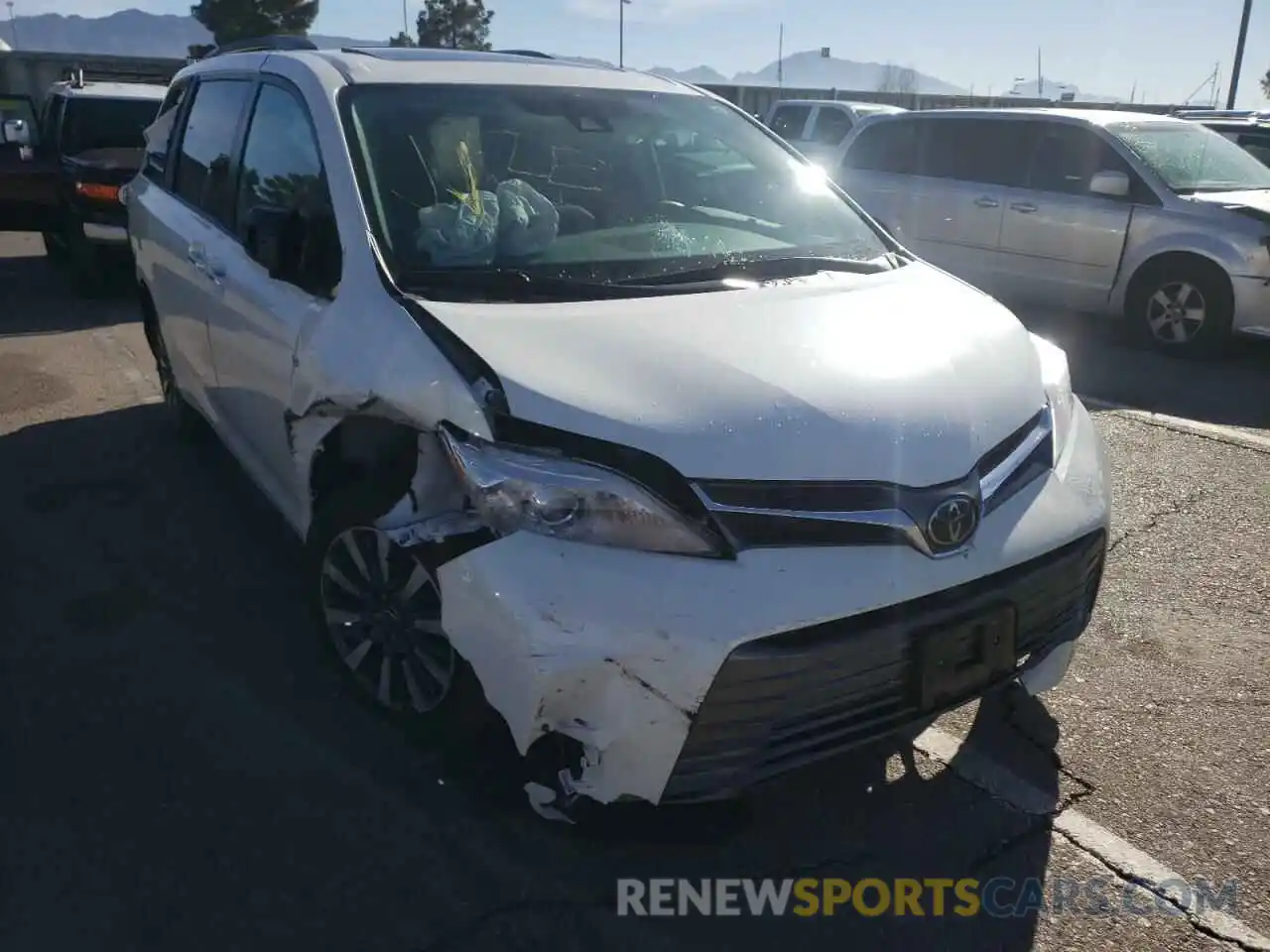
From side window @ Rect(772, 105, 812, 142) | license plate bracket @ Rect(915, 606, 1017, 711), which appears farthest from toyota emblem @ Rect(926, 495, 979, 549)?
side window @ Rect(772, 105, 812, 142)

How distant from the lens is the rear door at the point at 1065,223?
27.1 ft

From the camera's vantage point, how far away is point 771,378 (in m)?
2.50

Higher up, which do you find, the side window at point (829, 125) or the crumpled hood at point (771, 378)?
the side window at point (829, 125)

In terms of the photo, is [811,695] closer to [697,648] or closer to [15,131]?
[697,648]

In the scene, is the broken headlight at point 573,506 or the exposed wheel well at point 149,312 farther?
the exposed wheel well at point 149,312

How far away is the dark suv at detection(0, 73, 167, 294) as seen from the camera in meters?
9.43

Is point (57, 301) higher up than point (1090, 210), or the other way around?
point (1090, 210)

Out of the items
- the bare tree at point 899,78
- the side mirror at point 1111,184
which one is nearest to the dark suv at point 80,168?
the side mirror at point 1111,184

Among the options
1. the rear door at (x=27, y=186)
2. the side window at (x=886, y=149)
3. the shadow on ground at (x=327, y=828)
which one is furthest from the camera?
the rear door at (x=27, y=186)

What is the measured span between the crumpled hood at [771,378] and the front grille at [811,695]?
30 cm

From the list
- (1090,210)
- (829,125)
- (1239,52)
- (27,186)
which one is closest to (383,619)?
(1090,210)

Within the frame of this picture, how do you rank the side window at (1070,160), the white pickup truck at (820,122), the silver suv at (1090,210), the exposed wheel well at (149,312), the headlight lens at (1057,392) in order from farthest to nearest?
the white pickup truck at (820,122) → the side window at (1070,160) → the silver suv at (1090,210) → the exposed wheel well at (149,312) → the headlight lens at (1057,392)

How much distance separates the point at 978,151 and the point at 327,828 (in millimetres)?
8352

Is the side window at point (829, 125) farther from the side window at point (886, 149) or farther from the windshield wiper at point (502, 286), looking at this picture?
the windshield wiper at point (502, 286)
